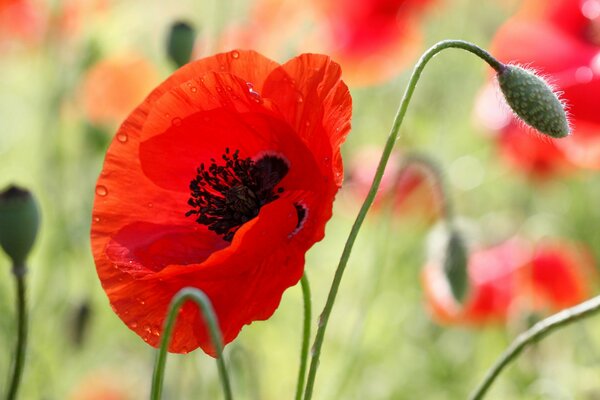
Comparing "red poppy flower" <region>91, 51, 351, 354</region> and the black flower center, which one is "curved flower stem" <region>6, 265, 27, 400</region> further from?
the black flower center

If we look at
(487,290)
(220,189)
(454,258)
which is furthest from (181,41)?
(487,290)

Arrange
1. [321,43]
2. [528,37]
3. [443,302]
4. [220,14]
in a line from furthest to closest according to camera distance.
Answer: [321,43]
[220,14]
[443,302]
[528,37]

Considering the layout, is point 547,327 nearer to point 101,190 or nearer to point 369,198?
point 369,198

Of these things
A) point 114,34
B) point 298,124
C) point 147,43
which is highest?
point 147,43

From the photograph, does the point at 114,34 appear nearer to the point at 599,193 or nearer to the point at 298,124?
the point at 599,193

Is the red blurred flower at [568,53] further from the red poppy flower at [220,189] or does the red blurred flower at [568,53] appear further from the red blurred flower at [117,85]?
the red blurred flower at [117,85]

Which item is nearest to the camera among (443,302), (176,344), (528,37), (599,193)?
(176,344)

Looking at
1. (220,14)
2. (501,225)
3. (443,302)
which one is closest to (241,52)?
(443,302)
